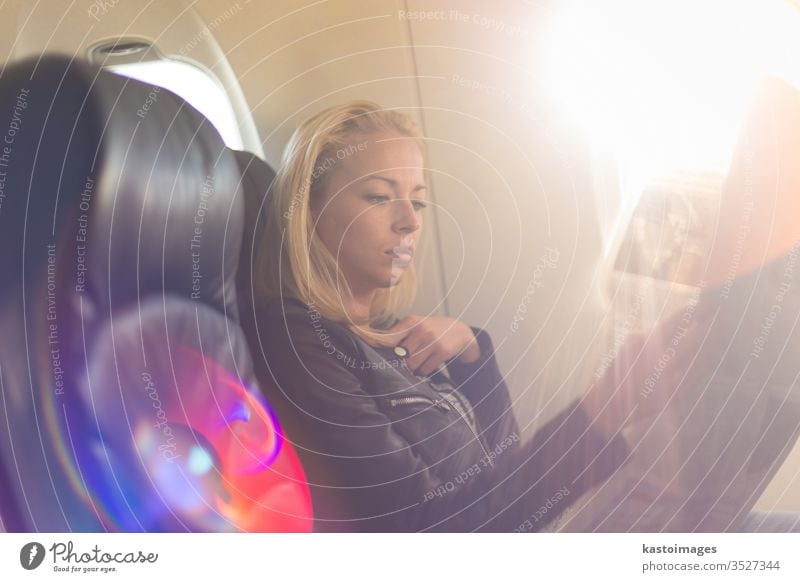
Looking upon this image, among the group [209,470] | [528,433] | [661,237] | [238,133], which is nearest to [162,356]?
[209,470]

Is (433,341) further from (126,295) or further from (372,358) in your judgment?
(126,295)

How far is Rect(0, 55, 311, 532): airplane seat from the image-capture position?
0.67m

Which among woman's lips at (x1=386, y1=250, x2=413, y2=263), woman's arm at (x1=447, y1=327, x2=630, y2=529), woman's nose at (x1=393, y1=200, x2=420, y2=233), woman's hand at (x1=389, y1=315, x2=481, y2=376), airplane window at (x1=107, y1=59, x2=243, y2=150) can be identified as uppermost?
airplane window at (x1=107, y1=59, x2=243, y2=150)

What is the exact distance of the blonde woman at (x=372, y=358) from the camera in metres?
0.67

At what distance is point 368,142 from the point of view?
666mm

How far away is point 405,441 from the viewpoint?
2.21 feet

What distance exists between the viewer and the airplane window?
2.19ft

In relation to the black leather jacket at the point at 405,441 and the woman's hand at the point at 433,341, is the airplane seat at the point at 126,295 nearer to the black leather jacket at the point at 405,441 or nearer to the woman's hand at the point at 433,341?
the black leather jacket at the point at 405,441

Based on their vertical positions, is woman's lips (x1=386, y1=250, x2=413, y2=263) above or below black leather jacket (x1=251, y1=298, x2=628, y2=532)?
above

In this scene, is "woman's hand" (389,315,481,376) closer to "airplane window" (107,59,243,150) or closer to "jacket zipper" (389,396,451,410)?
"jacket zipper" (389,396,451,410)

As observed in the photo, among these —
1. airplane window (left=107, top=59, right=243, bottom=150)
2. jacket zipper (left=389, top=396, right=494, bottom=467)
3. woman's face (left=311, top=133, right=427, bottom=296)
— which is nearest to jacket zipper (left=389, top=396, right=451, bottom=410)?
jacket zipper (left=389, top=396, right=494, bottom=467)

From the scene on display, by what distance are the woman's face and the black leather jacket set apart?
62 millimetres

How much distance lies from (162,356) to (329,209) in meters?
0.20

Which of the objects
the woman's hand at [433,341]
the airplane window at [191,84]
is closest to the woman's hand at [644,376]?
the woman's hand at [433,341]
